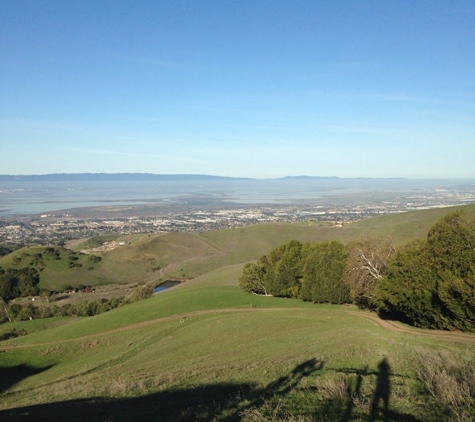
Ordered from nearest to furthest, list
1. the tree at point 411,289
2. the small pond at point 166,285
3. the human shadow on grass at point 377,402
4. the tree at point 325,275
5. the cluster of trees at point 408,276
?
the human shadow on grass at point 377,402
the cluster of trees at point 408,276
the tree at point 411,289
the tree at point 325,275
the small pond at point 166,285

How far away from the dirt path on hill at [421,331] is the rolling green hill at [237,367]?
11 cm

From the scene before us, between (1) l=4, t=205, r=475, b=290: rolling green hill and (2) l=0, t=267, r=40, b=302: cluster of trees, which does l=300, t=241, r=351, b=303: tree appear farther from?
(2) l=0, t=267, r=40, b=302: cluster of trees

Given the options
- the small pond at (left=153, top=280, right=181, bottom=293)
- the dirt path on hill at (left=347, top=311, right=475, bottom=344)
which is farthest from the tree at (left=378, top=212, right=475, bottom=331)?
the small pond at (left=153, top=280, right=181, bottom=293)

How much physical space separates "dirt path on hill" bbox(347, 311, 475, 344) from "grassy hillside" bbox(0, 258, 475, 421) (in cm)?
16

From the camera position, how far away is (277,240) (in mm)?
99125

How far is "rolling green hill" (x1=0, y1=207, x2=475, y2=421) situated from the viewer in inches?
363

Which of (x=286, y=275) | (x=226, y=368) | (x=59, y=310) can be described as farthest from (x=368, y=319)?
(x=59, y=310)

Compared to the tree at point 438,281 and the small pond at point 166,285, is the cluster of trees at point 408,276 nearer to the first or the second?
the tree at point 438,281

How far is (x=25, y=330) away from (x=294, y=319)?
29.9 meters

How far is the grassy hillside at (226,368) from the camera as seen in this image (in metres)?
9.52

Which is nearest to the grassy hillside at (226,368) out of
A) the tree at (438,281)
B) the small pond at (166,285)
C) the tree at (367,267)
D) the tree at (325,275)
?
the tree at (438,281)

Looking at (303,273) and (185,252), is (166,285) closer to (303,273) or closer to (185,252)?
(185,252)

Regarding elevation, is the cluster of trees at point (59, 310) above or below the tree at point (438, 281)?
below

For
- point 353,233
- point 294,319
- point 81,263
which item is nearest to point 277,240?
point 353,233
